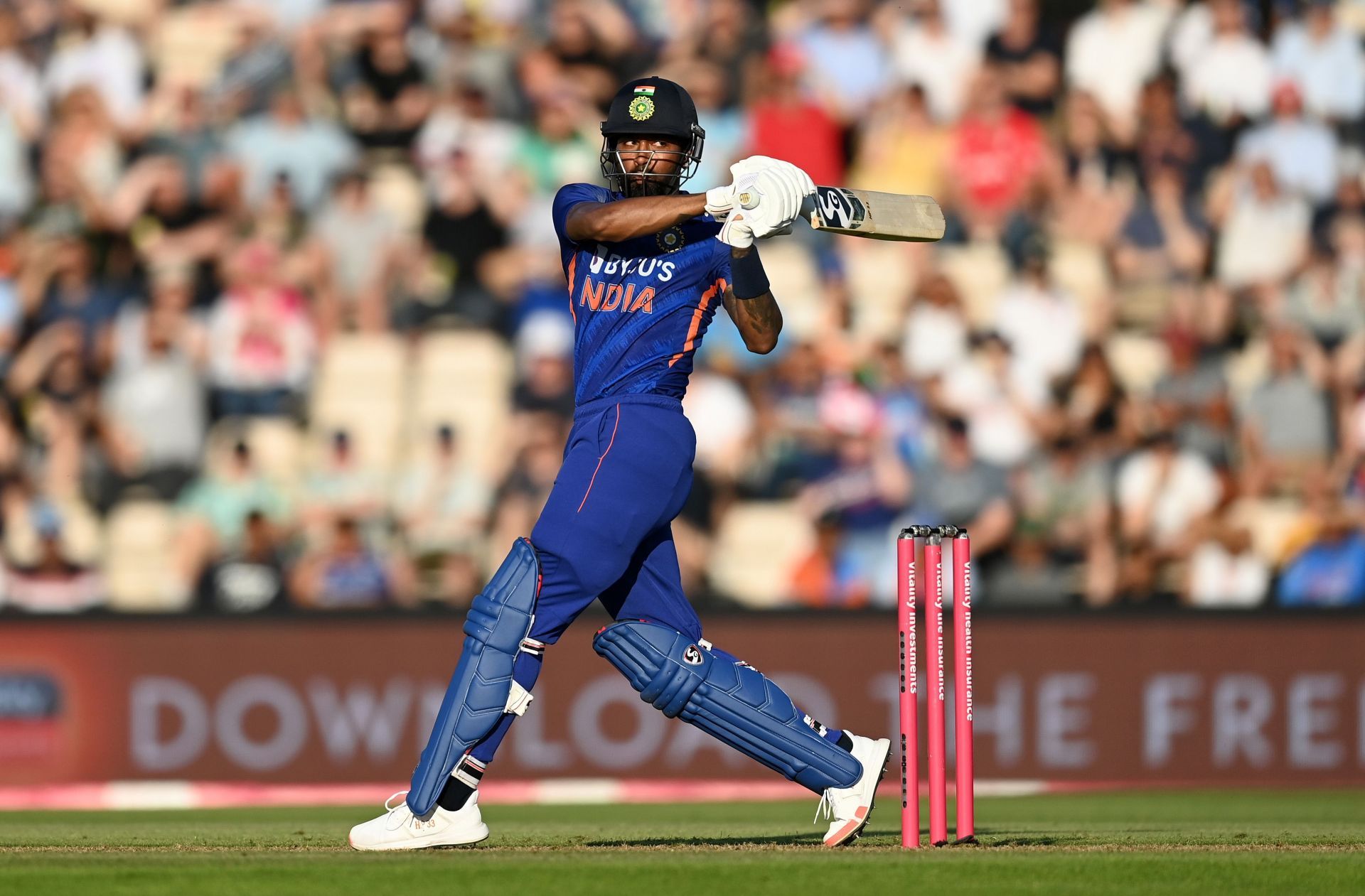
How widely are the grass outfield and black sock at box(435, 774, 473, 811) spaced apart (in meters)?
0.13

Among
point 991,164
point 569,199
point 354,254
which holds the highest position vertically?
point 991,164

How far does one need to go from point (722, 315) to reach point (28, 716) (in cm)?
413

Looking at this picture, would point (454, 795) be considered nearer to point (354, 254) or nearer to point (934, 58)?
point (354, 254)

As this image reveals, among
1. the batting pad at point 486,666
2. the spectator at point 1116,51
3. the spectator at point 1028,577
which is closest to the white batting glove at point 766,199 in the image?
the batting pad at point 486,666

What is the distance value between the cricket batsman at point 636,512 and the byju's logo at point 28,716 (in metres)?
4.96

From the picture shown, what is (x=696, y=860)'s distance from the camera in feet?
17.0

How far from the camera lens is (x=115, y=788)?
9.87 m

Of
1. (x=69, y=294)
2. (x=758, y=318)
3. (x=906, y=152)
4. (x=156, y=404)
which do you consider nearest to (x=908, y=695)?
(x=758, y=318)

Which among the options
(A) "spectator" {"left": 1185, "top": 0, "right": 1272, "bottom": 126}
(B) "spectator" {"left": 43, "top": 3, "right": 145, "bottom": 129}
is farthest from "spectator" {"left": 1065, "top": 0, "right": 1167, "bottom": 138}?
(B) "spectator" {"left": 43, "top": 3, "right": 145, "bottom": 129}

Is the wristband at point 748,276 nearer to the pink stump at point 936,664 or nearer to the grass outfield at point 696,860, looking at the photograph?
the pink stump at point 936,664

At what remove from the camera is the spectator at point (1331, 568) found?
34.3ft

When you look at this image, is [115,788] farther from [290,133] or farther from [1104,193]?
[1104,193]

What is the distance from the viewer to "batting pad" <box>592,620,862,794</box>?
18.1ft

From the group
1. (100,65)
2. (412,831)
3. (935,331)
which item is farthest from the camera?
(100,65)
